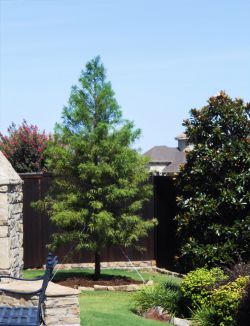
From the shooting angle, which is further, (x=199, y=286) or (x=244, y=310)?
(x=199, y=286)

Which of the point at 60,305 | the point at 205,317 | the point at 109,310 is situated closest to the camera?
the point at 60,305

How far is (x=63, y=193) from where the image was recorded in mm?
13289

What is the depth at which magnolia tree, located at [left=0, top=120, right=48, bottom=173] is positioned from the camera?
22.0 meters

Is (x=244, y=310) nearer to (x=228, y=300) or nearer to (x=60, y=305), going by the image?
(x=228, y=300)

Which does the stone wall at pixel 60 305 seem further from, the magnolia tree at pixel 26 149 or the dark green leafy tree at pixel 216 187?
the magnolia tree at pixel 26 149

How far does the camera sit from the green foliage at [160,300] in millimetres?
10242

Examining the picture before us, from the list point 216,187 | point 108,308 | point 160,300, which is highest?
point 216,187

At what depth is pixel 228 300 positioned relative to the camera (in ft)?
28.3

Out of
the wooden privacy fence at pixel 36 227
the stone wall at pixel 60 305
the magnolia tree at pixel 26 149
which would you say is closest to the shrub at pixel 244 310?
the stone wall at pixel 60 305

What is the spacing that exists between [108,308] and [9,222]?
2113 mm

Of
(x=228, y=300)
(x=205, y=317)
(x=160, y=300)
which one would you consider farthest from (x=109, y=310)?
(x=228, y=300)

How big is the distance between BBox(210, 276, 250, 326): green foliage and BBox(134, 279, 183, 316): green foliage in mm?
1289

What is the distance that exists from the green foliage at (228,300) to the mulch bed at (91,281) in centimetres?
422

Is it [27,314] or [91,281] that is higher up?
[27,314]
